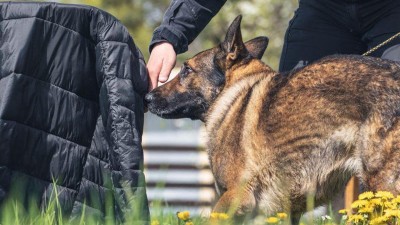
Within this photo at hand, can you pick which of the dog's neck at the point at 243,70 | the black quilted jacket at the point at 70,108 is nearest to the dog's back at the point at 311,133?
the dog's neck at the point at 243,70

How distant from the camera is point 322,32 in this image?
5.24 metres

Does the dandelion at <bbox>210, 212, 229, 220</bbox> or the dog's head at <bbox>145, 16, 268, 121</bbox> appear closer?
the dandelion at <bbox>210, 212, 229, 220</bbox>

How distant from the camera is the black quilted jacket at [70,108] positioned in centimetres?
457

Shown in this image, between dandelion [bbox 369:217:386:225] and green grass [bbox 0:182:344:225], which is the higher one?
green grass [bbox 0:182:344:225]

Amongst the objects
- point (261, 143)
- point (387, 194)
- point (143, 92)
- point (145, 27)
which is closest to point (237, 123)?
point (261, 143)

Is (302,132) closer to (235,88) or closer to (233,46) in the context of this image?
(235,88)

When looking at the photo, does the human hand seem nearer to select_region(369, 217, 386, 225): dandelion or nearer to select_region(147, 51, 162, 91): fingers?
select_region(147, 51, 162, 91): fingers

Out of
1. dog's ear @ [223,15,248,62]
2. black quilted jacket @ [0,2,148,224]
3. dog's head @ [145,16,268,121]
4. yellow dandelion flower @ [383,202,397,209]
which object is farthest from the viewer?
dog's head @ [145,16,268,121]

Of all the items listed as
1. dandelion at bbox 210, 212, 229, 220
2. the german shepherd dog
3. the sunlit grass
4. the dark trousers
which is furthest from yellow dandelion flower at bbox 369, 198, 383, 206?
the dark trousers

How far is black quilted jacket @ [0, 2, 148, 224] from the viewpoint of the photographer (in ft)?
15.0

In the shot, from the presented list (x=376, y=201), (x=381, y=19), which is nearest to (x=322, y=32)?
(x=381, y=19)

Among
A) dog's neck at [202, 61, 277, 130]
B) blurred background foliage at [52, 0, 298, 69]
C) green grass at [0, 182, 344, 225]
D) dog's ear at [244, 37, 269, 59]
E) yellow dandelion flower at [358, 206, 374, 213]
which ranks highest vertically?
blurred background foliage at [52, 0, 298, 69]

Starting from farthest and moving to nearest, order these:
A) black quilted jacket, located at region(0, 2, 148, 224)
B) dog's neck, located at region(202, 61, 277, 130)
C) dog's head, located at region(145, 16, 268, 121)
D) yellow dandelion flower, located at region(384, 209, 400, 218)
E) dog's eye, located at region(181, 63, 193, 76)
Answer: dog's eye, located at region(181, 63, 193, 76), dog's head, located at region(145, 16, 268, 121), dog's neck, located at region(202, 61, 277, 130), black quilted jacket, located at region(0, 2, 148, 224), yellow dandelion flower, located at region(384, 209, 400, 218)

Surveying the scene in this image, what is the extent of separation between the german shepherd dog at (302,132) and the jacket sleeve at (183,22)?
0.24 m
